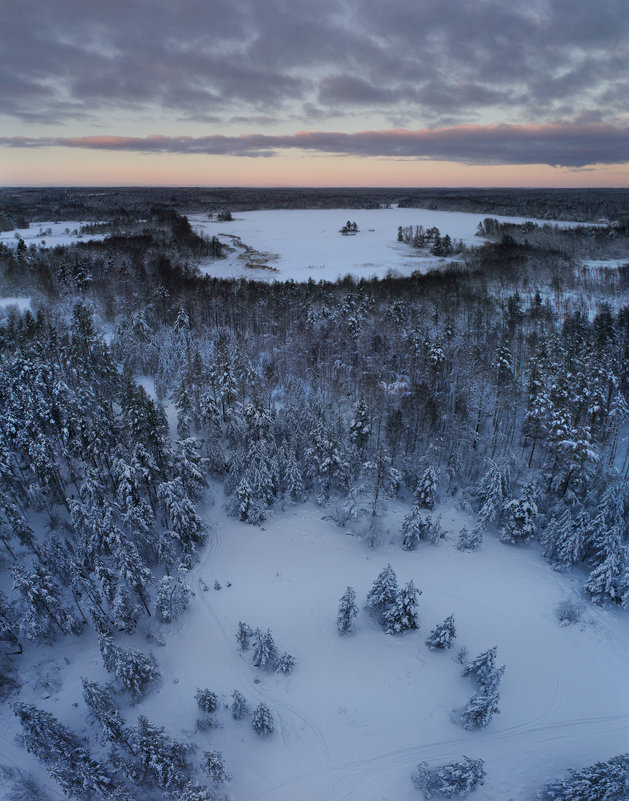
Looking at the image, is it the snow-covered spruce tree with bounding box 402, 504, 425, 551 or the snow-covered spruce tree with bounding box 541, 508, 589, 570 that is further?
the snow-covered spruce tree with bounding box 402, 504, 425, 551

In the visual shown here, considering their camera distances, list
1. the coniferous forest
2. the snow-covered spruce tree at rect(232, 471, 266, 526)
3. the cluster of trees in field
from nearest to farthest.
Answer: the coniferous forest < the snow-covered spruce tree at rect(232, 471, 266, 526) < the cluster of trees in field

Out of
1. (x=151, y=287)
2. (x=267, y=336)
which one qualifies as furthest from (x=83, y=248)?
(x=267, y=336)

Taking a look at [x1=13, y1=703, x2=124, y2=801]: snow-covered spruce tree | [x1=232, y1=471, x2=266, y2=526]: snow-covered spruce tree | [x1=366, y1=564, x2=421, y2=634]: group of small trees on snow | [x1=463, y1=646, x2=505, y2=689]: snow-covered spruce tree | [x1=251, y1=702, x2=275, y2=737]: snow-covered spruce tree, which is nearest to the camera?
[x1=13, y1=703, x2=124, y2=801]: snow-covered spruce tree

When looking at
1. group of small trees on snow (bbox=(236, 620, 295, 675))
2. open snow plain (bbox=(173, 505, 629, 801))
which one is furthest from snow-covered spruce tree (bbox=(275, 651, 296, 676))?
open snow plain (bbox=(173, 505, 629, 801))

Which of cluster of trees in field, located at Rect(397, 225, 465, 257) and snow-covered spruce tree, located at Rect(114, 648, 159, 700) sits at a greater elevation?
cluster of trees in field, located at Rect(397, 225, 465, 257)

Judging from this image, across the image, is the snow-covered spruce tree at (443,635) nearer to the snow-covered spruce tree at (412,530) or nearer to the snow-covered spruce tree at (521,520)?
the snow-covered spruce tree at (412,530)

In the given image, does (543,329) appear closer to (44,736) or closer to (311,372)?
(311,372)

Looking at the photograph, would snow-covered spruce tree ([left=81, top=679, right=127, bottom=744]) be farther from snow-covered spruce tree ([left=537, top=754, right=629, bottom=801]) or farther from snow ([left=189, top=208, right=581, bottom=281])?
snow ([left=189, top=208, right=581, bottom=281])

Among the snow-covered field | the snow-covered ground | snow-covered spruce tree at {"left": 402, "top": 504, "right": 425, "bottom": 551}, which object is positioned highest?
the snow-covered ground

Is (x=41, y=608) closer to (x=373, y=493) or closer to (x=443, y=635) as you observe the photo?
(x=443, y=635)
